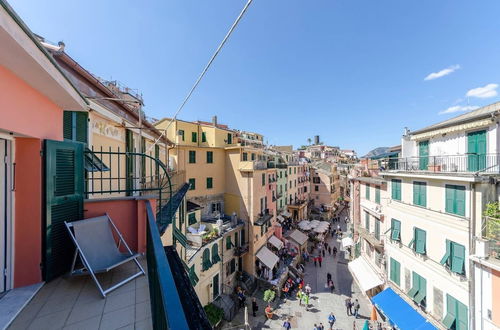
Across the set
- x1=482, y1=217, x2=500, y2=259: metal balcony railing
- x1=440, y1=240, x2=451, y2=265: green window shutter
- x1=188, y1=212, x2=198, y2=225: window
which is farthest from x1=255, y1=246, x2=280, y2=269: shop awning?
x1=482, y1=217, x2=500, y2=259: metal balcony railing

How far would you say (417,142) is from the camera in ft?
53.2

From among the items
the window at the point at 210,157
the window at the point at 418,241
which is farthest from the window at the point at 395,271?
the window at the point at 210,157

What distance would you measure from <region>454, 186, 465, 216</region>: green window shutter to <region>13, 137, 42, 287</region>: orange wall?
15927mm

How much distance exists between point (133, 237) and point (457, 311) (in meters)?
15.6

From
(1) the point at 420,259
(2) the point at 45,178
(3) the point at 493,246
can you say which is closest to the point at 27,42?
(2) the point at 45,178

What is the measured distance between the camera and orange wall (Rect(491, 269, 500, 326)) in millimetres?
8570

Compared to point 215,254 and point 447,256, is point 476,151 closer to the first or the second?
point 447,256

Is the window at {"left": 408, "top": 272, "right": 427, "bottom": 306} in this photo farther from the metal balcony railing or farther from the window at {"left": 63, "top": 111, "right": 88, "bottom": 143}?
the window at {"left": 63, "top": 111, "right": 88, "bottom": 143}

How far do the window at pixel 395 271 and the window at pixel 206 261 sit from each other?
13.6m

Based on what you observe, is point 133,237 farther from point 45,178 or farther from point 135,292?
point 45,178

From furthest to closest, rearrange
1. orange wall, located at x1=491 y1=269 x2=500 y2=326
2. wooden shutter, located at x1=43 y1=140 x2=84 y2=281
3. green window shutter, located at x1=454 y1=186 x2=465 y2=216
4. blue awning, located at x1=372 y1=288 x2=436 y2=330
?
1. blue awning, located at x1=372 y1=288 x2=436 y2=330
2. green window shutter, located at x1=454 y1=186 x2=465 y2=216
3. orange wall, located at x1=491 y1=269 x2=500 y2=326
4. wooden shutter, located at x1=43 y1=140 x2=84 y2=281

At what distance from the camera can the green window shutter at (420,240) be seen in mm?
12555

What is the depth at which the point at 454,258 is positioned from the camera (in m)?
10.7

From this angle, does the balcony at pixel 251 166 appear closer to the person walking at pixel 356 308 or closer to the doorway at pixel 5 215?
the person walking at pixel 356 308
